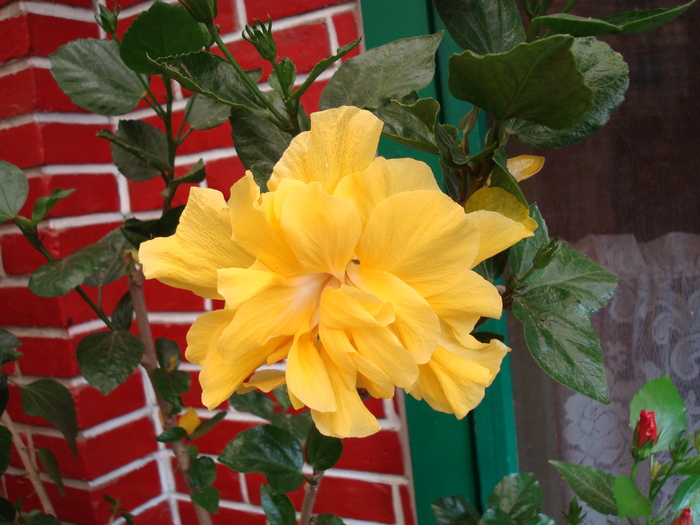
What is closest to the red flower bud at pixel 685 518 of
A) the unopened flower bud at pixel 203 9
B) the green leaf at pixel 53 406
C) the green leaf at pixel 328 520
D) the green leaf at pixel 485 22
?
the green leaf at pixel 328 520

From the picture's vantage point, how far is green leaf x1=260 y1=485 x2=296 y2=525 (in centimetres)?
45

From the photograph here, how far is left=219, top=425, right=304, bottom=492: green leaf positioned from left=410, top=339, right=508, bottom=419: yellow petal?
8.8 inches

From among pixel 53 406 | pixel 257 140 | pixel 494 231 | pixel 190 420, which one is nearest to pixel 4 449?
pixel 53 406

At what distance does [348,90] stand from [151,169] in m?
0.25

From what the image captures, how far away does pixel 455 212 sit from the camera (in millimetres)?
232

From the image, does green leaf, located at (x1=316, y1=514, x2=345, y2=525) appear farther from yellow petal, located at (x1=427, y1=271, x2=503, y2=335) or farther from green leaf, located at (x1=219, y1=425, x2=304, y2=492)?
yellow petal, located at (x1=427, y1=271, x2=503, y2=335)

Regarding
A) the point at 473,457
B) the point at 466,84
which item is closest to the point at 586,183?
the point at 473,457

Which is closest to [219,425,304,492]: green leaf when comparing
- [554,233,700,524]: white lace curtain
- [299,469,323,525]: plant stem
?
[299,469,323,525]: plant stem

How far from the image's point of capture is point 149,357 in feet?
1.77

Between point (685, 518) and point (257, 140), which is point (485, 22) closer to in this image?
point (257, 140)

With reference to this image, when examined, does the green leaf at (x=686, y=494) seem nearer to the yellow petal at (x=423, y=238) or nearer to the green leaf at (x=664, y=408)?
the green leaf at (x=664, y=408)

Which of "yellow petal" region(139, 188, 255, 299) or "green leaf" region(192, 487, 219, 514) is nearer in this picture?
"yellow petal" region(139, 188, 255, 299)

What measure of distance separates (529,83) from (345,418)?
0.17 m

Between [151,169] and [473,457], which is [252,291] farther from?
[473,457]
